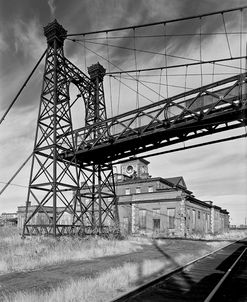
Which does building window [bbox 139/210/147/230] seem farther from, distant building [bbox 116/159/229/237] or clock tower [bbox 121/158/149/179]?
clock tower [bbox 121/158/149/179]

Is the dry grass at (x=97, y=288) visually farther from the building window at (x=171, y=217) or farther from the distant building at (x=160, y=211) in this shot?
the building window at (x=171, y=217)

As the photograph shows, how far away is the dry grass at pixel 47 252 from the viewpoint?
10.4 m

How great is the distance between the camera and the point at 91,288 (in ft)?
22.6

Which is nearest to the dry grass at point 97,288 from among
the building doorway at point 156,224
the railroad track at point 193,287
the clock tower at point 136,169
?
the railroad track at point 193,287

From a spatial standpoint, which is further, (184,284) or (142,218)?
(142,218)

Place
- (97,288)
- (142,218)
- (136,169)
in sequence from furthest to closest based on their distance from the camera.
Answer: (136,169) < (142,218) < (97,288)

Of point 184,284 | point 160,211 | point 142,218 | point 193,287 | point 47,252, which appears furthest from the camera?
point 142,218

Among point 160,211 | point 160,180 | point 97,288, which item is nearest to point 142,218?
point 160,211

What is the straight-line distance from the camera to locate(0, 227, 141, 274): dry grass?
10.4 m

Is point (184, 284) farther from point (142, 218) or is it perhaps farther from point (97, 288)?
point (142, 218)

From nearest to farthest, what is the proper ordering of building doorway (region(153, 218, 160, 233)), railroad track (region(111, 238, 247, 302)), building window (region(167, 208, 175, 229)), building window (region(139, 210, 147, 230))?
1. railroad track (region(111, 238, 247, 302))
2. building window (region(167, 208, 175, 229))
3. building doorway (region(153, 218, 160, 233))
4. building window (region(139, 210, 147, 230))

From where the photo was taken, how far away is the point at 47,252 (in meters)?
13.0

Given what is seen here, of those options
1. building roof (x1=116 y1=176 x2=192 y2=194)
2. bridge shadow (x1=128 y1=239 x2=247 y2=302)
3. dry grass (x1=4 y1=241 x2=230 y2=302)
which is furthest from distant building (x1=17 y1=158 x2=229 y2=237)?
dry grass (x1=4 y1=241 x2=230 y2=302)

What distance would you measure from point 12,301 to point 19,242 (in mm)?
10974
